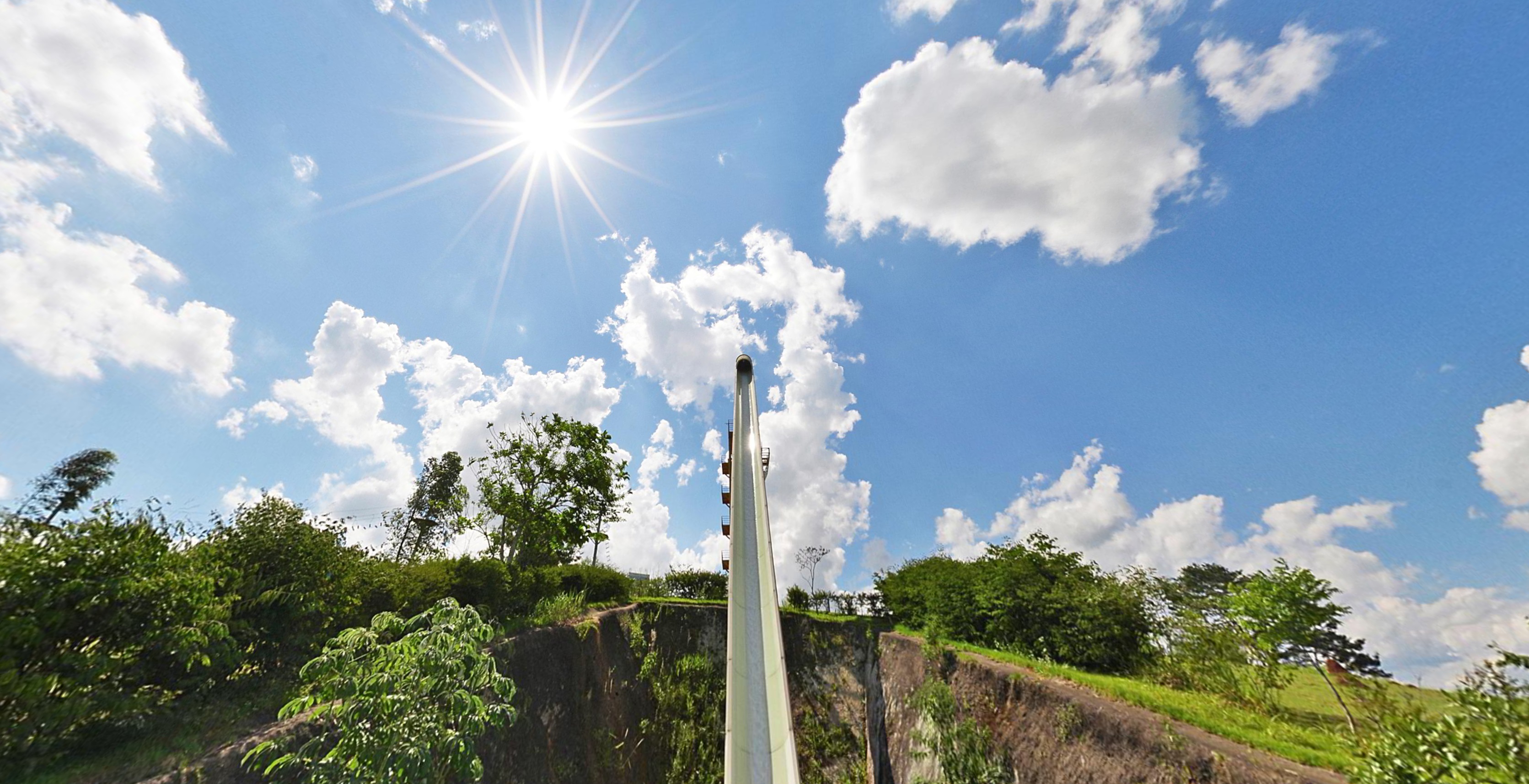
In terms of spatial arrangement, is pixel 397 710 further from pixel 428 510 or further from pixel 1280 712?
pixel 428 510

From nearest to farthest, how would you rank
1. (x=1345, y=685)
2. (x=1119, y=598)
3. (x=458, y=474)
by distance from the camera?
(x=1345, y=685) → (x=1119, y=598) → (x=458, y=474)

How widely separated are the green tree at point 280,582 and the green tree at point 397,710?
1819 mm

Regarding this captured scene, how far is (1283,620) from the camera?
291 inches

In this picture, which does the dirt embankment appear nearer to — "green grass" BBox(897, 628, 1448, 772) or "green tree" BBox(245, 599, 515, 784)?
"green grass" BBox(897, 628, 1448, 772)

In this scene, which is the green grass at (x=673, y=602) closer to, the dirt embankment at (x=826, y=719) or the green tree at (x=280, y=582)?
the dirt embankment at (x=826, y=719)

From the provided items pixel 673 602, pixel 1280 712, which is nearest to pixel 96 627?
pixel 1280 712

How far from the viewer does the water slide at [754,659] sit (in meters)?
6.34

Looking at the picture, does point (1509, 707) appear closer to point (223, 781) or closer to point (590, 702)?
point (223, 781)

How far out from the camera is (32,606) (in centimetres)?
420

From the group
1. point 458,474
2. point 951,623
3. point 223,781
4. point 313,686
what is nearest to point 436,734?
point 223,781

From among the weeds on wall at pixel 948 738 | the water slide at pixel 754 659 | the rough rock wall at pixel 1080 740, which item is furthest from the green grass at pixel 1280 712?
the water slide at pixel 754 659

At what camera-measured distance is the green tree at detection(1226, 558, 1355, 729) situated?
7.19m

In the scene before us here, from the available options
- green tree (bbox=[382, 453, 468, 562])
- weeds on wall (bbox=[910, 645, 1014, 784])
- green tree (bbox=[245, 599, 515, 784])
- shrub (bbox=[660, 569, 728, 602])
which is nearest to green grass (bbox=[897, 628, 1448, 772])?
weeds on wall (bbox=[910, 645, 1014, 784])

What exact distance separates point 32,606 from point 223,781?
2.31 m
